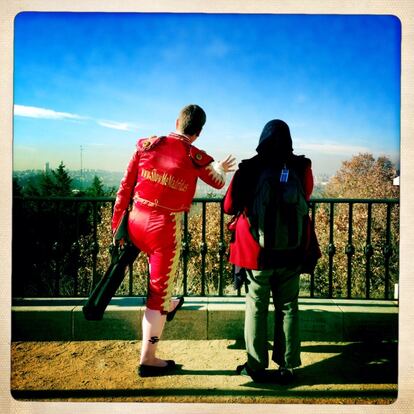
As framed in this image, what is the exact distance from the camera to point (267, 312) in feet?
8.77

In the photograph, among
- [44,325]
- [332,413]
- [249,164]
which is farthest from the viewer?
[44,325]

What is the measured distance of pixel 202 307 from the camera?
3.20 m

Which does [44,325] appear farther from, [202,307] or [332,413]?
[332,413]

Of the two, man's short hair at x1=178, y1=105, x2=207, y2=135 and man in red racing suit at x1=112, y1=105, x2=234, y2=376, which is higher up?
man's short hair at x1=178, y1=105, x2=207, y2=135

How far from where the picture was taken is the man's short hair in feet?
8.82

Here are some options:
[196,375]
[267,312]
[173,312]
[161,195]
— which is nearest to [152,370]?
[196,375]

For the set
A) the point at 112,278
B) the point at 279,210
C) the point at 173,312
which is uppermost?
the point at 279,210

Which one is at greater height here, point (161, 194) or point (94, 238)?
point (161, 194)

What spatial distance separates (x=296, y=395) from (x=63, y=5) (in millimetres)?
3346

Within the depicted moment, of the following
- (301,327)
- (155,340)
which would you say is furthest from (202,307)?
(301,327)

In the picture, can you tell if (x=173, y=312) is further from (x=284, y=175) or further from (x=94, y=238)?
(x=284, y=175)

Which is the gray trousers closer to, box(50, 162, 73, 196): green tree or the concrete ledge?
the concrete ledge

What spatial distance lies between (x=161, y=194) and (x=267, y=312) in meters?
1.15

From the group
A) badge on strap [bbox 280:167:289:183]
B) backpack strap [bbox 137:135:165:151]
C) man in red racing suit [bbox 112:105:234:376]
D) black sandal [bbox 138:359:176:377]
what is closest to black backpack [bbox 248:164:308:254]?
badge on strap [bbox 280:167:289:183]
